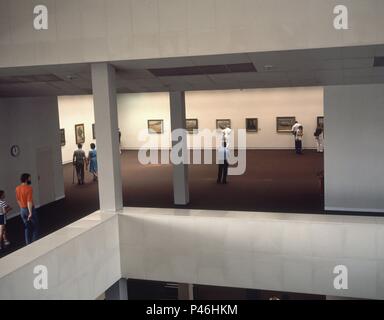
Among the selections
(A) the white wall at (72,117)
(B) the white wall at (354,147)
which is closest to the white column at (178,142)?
(B) the white wall at (354,147)

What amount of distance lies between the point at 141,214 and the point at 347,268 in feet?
12.2

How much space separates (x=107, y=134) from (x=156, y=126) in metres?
21.4

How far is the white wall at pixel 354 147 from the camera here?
41.5 ft

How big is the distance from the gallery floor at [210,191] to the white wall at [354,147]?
3.45 ft

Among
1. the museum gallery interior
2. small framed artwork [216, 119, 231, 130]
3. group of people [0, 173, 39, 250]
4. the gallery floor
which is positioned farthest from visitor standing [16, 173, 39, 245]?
small framed artwork [216, 119, 231, 130]

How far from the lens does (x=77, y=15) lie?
7895 millimetres

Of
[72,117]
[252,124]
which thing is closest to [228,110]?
[252,124]

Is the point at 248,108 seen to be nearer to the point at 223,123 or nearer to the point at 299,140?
the point at 223,123

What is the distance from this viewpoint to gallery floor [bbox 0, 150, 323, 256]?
13.6 meters

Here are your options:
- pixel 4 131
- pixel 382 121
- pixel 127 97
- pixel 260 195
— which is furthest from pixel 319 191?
pixel 127 97

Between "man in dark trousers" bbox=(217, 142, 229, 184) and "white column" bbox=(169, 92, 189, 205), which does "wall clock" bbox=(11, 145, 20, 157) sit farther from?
"man in dark trousers" bbox=(217, 142, 229, 184)

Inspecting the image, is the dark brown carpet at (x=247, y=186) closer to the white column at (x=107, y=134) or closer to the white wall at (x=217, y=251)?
the white wall at (x=217, y=251)

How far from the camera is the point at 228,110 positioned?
28.1 metres
